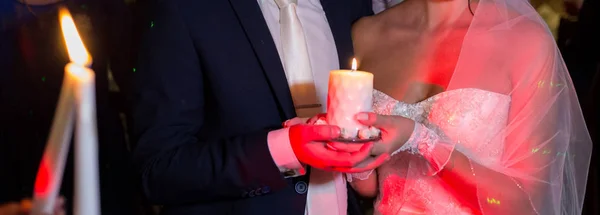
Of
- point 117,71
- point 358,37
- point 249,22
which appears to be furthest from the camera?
point 117,71

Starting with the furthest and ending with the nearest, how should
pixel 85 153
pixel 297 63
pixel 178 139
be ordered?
pixel 297 63
pixel 178 139
pixel 85 153

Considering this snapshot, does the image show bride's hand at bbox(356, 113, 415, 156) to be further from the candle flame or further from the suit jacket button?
the candle flame

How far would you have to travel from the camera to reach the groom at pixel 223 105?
1427 mm

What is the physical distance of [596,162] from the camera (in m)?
2.93

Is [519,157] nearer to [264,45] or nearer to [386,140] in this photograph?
[386,140]

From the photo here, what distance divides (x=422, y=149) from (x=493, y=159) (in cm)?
25

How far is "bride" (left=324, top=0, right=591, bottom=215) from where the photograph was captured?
1532mm

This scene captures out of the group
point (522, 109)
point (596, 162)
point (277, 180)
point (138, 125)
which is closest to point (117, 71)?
point (138, 125)

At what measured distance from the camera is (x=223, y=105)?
1531mm

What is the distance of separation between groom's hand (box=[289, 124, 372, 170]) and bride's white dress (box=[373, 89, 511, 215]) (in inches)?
12.8

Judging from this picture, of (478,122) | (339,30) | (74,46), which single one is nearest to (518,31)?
(478,122)

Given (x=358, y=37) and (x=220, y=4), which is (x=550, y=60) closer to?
(x=358, y=37)

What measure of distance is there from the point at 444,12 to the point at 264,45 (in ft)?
2.45

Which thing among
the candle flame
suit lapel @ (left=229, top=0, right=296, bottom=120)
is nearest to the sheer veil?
suit lapel @ (left=229, top=0, right=296, bottom=120)
